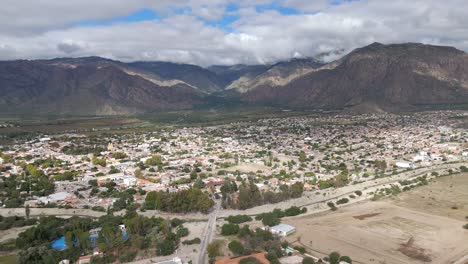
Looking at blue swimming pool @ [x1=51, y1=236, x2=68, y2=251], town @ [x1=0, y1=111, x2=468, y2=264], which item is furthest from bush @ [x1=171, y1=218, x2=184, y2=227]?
blue swimming pool @ [x1=51, y1=236, x2=68, y2=251]

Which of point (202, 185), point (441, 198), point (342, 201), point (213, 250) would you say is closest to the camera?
point (213, 250)

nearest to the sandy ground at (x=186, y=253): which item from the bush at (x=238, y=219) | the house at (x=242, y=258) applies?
the house at (x=242, y=258)

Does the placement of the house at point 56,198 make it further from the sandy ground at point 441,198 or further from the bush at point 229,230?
the sandy ground at point 441,198

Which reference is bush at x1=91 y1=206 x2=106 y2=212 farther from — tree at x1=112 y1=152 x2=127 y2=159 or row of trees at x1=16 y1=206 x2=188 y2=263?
tree at x1=112 y1=152 x2=127 y2=159

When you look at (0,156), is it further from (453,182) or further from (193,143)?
(453,182)

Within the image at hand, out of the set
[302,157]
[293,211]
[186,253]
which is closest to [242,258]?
[186,253]

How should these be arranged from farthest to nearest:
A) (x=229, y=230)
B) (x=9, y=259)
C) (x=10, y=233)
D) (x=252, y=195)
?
(x=252, y=195), (x=10, y=233), (x=229, y=230), (x=9, y=259)

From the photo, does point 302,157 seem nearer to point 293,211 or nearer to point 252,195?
point 252,195
